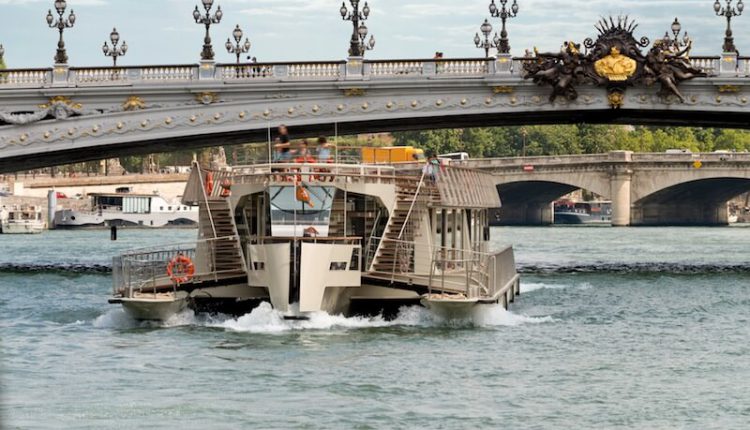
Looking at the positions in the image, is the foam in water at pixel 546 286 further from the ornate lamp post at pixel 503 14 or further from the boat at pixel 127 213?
the boat at pixel 127 213

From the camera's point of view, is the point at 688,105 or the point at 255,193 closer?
the point at 255,193

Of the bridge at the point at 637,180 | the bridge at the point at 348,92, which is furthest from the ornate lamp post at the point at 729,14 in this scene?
the bridge at the point at 637,180

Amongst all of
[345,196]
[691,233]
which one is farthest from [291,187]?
[691,233]

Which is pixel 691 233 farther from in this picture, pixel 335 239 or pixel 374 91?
pixel 335 239

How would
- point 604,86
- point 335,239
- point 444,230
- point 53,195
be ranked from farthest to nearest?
point 53,195
point 604,86
point 444,230
point 335,239

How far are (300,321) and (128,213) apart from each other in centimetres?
11456

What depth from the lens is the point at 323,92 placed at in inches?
2542

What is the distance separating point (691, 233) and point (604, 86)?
69.2m

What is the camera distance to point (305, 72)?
64750 millimetres

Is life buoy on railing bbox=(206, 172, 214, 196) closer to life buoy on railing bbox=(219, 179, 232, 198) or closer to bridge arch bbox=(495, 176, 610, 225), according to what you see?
life buoy on railing bbox=(219, 179, 232, 198)

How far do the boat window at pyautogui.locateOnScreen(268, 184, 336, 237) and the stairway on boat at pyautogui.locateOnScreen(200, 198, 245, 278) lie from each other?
73.0 inches

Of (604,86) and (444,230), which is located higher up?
(604,86)

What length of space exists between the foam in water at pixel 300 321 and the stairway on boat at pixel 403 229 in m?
1.18

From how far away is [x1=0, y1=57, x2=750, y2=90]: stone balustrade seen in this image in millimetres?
64375
